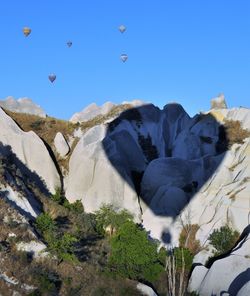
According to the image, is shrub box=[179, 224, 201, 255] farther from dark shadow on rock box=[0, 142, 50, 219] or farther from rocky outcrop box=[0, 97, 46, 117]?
rocky outcrop box=[0, 97, 46, 117]

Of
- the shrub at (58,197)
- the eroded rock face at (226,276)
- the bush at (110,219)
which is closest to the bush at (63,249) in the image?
the eroded rock face at (226,276)

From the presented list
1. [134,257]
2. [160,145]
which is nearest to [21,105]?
[160,145]

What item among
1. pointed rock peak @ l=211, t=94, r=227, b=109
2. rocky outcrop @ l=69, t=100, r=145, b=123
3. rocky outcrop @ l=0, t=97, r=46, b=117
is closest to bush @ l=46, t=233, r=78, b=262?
rocky outcrop @ l=69, t=100, r=145, b=123

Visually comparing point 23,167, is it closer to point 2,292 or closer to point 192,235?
point 192,235

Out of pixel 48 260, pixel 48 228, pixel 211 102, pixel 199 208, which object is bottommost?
pixel 48 260

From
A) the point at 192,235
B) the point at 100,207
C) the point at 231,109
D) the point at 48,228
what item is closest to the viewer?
the point at 48,228

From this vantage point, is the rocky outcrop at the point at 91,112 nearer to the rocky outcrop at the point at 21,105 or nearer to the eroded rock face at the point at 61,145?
the eroded rock face at the point at 61,145

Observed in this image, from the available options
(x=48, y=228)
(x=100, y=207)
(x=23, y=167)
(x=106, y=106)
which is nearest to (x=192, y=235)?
(x=100, y=207)

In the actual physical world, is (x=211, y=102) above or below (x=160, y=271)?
above
